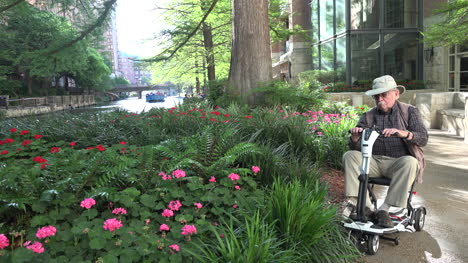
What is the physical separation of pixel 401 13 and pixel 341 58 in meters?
3.87

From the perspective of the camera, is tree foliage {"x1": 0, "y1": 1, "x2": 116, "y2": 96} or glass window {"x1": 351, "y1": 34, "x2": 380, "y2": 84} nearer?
tree foliage {"x1": 0, "y1": 1, "x2": 116, "y2": 96}

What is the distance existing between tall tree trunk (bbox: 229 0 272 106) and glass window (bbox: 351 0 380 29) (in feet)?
35.8

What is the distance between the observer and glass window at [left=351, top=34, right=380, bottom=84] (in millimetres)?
19047

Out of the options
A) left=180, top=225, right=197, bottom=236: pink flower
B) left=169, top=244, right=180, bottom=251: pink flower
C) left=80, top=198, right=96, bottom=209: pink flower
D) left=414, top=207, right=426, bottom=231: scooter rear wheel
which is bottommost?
left=414, top=207, right=426, bottom=231: scooter rear wheel

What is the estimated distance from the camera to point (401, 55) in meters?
19.3

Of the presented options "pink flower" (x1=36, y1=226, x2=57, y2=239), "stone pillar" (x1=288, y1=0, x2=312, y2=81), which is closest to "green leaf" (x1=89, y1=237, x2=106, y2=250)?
"pink flower" (x1=36, y1=226, x2=57, y2=239)

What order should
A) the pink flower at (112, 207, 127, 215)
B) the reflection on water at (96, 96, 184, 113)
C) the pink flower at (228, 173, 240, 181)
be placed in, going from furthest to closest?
the reflection on water at (96, 96, 184, 113) → the pink flower at (228, 173, 240, 181) → the pink flower at (112, 207, 127, 215)

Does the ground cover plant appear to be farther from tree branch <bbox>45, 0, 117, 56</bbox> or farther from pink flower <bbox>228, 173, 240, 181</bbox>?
A: tree branch <bbox>45, 0, 117, 56</bbox>

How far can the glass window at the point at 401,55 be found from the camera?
19.2m

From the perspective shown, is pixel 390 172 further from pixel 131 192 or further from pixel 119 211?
pixel 119 211

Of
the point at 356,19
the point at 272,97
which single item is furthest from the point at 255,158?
the point at 356,19

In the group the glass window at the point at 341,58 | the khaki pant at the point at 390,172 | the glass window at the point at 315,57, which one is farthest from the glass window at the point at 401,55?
the khaki pant at the point at 390,172

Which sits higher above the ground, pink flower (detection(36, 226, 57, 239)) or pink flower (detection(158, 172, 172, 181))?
pink flower (detection(158, 172, 172, 181))

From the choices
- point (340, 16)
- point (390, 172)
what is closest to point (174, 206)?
point (390, 172)
